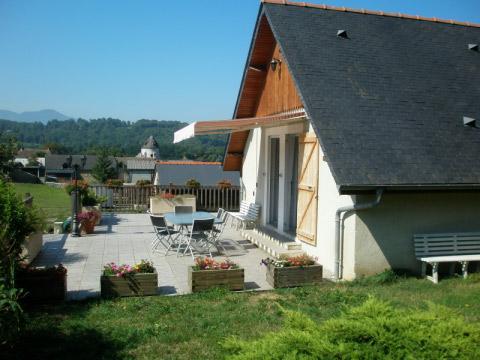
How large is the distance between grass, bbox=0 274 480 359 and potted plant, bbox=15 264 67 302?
0.97 ft

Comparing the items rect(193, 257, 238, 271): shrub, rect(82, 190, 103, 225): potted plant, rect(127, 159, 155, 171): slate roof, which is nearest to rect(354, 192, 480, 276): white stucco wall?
rect(193, 257, 238, 271): shrub

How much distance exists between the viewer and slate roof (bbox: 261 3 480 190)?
8219mm

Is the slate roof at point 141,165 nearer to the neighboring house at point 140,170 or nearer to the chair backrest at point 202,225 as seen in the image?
the neighboring house at point 140,170

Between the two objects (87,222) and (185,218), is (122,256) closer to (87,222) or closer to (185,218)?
(185,218)

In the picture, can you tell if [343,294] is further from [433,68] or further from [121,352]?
[433,68]

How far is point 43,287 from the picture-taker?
6930 mm

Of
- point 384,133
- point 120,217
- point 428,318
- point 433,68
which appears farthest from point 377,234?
point 120,217

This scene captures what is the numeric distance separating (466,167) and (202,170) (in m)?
17.9

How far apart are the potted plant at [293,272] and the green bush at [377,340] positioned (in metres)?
4.74

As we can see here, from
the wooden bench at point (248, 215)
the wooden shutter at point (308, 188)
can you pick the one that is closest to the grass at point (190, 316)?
the wooden shutter at point (308, 188)

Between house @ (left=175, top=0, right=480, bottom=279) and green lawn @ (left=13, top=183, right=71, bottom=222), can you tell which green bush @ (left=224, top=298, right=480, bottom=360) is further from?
green lawn @ (left=13, top=183, right=71, bottom=222)

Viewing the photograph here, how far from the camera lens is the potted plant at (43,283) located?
683cm

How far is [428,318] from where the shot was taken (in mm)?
3047

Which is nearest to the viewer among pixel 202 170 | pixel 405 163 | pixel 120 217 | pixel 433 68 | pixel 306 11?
pixel 405 163
